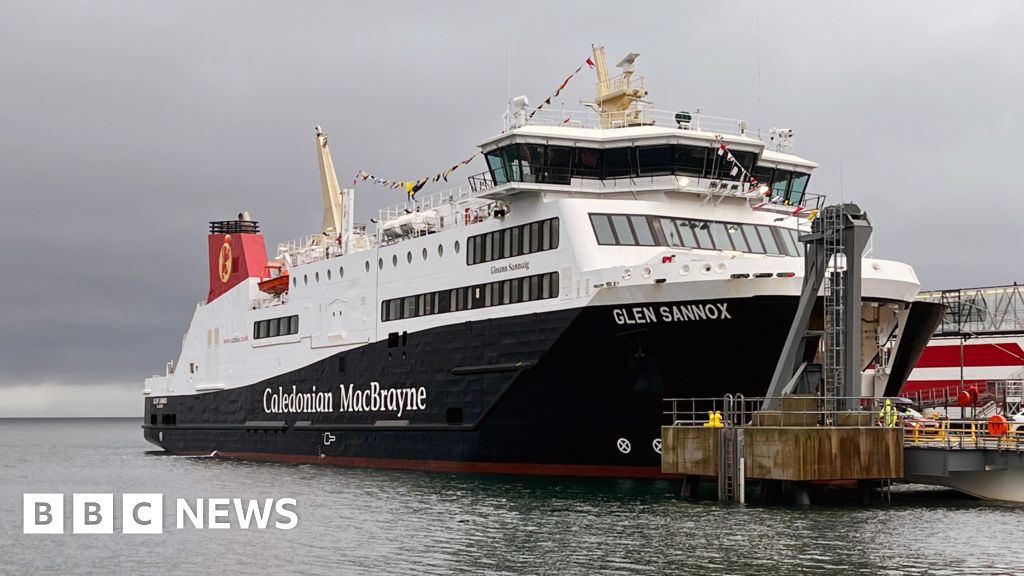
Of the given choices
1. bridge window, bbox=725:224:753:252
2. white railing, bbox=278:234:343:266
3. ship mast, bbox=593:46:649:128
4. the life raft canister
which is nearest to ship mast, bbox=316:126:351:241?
white railing, bbox=278:234:343:266

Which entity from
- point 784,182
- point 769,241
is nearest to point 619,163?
point 769,241

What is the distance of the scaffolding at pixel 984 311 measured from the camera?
5925 cm

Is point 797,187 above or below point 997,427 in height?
above

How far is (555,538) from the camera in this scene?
2238 cm

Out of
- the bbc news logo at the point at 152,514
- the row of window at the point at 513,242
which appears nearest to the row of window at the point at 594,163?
the row of window at the point at 513,242

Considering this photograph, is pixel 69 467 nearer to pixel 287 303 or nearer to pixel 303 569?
pixel 287 303

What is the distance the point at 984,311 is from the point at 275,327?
35165mm

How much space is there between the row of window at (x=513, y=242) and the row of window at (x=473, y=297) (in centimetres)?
79

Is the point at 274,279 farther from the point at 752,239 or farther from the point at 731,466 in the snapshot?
the point at 731,466

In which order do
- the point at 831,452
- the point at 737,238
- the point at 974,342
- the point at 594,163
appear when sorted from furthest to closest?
the point at 974,342, the point at 594,163, the point at 737,238, the point at 831,452

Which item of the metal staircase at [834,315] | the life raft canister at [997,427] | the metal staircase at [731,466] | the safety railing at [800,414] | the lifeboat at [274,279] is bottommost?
the metal staircase at [731,466]

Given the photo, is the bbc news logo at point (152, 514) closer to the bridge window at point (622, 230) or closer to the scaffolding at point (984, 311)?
the bridge window at point (622, 230)

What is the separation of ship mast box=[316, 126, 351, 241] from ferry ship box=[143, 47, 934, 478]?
23.8ft

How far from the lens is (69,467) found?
172 feet
